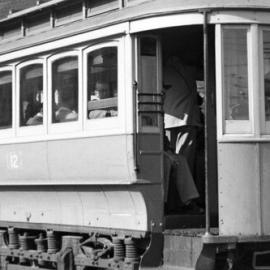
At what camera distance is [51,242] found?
30.0ft

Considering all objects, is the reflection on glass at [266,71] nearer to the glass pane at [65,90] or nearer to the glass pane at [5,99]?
the glass pane at [65,90]

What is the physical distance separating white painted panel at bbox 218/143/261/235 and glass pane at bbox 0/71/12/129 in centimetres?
349

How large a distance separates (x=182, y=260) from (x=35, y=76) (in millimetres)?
3150

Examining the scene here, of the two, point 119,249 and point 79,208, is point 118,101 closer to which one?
point 79,208

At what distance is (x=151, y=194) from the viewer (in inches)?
309

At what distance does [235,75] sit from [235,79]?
41 mm

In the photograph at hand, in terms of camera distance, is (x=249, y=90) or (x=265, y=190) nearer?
(x=265, y=190)

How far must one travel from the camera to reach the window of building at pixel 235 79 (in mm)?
7512

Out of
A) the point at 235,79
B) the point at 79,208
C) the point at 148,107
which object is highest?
the point at 235,79

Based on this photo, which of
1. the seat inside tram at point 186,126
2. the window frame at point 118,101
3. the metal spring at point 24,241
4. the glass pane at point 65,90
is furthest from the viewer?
the metal spring at point 24,241

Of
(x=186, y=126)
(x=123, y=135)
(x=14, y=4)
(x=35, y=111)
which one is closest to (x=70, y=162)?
(x=123, y=135)

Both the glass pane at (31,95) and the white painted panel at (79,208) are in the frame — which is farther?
the glass pane at (31,95)

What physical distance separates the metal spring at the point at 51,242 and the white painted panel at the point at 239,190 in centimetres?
259

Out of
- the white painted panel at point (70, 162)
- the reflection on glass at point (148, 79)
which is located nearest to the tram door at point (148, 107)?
the reflection on glass at point (148, 79)
